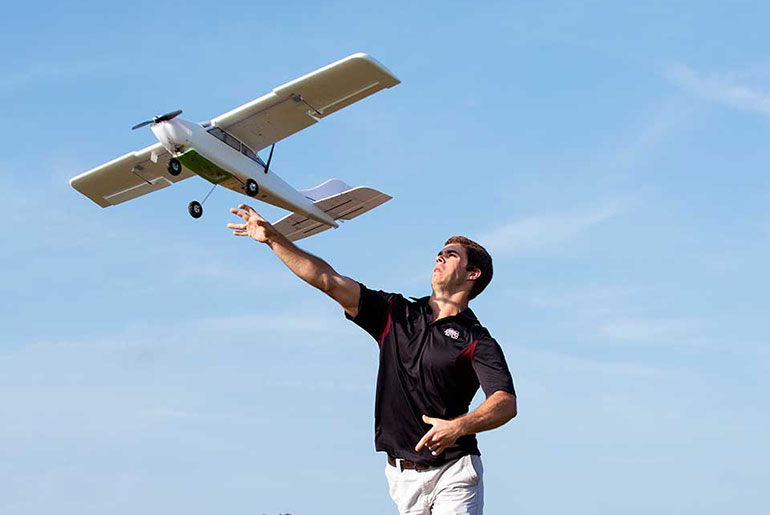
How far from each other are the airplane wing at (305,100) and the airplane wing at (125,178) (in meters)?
2.58

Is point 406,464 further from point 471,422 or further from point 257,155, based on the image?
point 257,155

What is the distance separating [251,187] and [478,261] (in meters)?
14.5

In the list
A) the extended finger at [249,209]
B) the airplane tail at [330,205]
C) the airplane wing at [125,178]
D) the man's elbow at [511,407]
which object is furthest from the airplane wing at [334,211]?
the man's elbow at [511,407]

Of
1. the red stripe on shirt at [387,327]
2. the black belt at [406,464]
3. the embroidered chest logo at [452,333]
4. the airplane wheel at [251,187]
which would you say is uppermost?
the airplane wheel at [251,187]

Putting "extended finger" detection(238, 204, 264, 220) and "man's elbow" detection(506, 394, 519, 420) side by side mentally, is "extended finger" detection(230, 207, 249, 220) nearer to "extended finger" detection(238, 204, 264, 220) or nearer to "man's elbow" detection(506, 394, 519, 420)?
"extended finger" detection(238, 204, 264, 220)

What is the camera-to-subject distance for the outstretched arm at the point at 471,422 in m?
3.92

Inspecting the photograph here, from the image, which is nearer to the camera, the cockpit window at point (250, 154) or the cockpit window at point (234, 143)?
the cockpit window at point (234, 143)

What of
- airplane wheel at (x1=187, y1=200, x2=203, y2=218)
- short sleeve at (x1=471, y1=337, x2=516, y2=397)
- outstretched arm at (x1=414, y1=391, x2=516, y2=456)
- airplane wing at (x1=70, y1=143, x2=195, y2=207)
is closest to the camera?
outstretched arm at (x1=414, y1=391, x2=516, y2=456)

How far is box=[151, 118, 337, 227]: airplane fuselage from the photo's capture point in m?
18.4

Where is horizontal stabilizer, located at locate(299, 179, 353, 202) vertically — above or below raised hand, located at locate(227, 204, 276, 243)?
above

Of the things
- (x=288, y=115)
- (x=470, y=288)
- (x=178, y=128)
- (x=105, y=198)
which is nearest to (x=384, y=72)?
(x=288, y=115)

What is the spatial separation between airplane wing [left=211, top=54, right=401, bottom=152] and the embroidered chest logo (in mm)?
14823

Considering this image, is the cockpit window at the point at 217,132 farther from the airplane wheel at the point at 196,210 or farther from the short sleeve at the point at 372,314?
the short sleeve at the point at 372,314

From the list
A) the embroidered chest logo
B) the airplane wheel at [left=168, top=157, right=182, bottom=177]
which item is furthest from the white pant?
the airplane wheel at [left=168, top=157, right=182, bottom=177]
